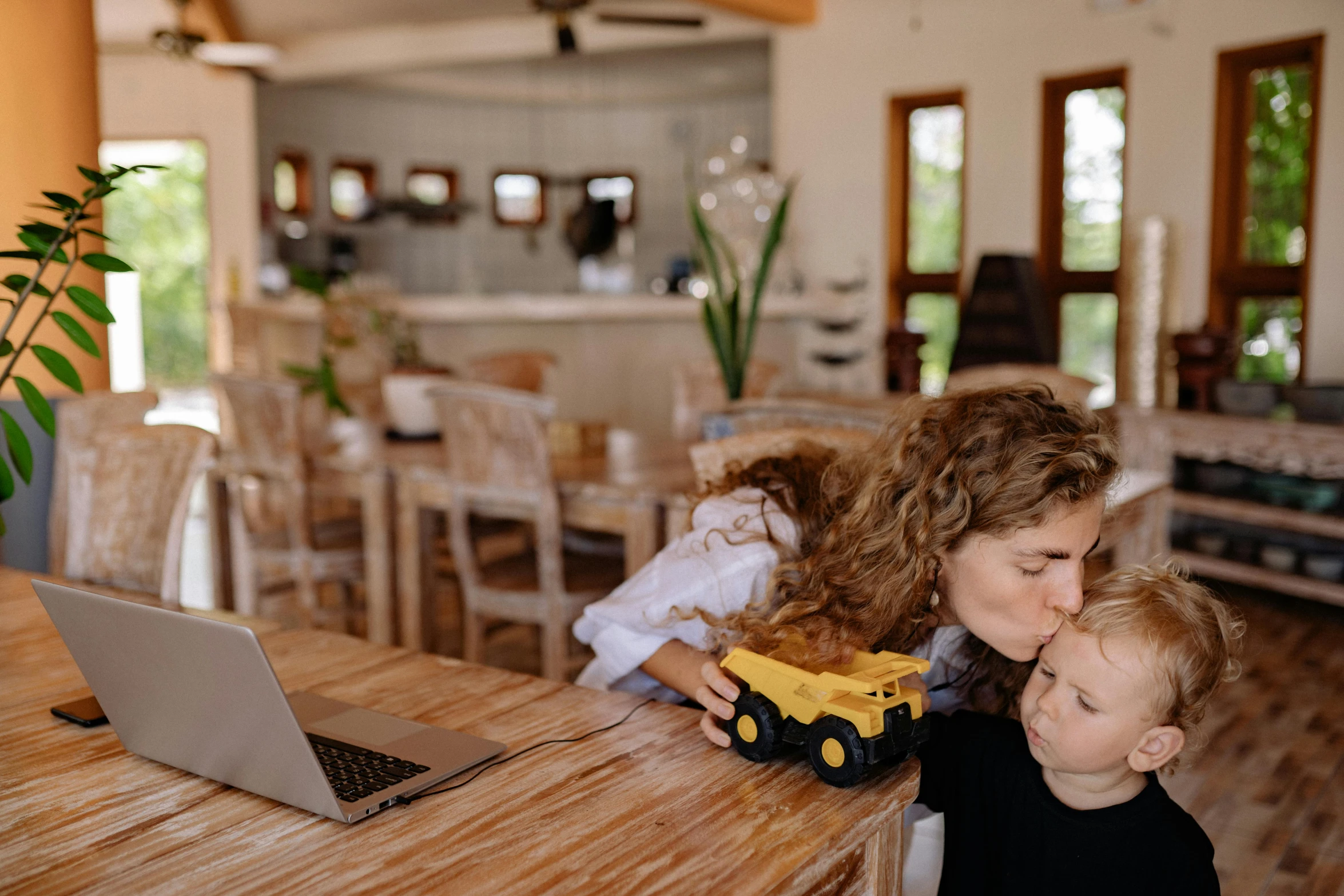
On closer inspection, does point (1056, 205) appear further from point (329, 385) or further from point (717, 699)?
point (717, 699)

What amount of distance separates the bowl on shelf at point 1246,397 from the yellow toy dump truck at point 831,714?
3569 mm

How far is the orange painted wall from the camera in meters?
3.25

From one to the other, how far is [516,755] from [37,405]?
65 cm

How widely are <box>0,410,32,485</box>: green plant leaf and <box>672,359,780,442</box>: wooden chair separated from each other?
324cm

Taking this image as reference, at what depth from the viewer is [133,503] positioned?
2.23 metres

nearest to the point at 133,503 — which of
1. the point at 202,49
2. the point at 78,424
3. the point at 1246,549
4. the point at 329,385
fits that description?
the point at 78,424

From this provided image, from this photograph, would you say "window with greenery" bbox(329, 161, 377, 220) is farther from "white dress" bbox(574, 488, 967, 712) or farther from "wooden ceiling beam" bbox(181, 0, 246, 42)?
"white dress" bbox(574, 488, 967, 712)

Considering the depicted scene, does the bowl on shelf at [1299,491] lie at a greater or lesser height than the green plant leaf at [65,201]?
lesser

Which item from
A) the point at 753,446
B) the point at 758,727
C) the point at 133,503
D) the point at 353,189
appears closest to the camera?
the point at 758,727

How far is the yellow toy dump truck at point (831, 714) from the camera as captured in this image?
3.43 ft

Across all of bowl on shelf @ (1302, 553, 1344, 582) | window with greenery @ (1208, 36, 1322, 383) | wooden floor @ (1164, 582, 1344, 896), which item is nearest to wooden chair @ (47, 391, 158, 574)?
wooden floor @ (1164, 582, 1344, 896)

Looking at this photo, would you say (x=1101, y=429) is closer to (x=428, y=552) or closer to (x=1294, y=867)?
(x=1294, y=867)

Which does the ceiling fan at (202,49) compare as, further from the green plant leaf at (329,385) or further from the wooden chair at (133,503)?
the wooden chair at (133,503)

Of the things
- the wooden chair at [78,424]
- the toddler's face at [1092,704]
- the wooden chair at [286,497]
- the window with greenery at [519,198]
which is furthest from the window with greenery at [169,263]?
the toddler's face at [1092,704]
